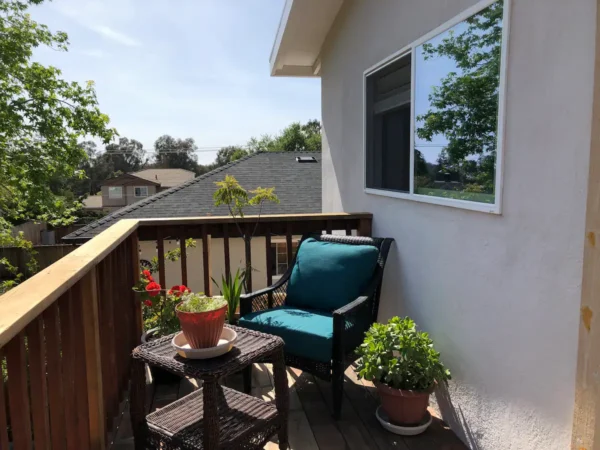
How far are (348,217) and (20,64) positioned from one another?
7368mm

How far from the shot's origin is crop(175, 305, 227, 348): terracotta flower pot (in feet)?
5.69

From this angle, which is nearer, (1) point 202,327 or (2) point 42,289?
(2) point 42,289

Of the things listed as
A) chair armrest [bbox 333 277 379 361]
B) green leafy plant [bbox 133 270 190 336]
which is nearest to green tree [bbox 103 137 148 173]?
green leafy plant [bbox 133 270 190 336]

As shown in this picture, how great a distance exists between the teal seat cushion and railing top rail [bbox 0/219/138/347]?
0.97 m

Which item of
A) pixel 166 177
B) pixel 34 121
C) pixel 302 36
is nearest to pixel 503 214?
pixel 302 36

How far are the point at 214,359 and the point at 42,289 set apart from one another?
0.71 metres

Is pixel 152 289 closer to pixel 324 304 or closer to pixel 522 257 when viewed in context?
pixel 324 304

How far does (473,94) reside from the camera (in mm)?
2131

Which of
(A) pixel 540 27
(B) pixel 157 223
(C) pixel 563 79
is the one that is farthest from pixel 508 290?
(B) pixel 157 223

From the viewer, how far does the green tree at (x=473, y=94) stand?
6.49 ft

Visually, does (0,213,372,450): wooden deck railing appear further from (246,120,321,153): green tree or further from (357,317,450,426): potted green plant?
(246,120,321,153): green tree

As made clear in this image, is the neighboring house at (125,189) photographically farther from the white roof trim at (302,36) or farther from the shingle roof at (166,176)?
the white roof trim at (302,36)

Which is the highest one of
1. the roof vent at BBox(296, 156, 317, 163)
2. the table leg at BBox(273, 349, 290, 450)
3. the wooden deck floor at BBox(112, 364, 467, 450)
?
the roof vent at BBox(296, 156, 317, 163)

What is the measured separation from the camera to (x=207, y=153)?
4425 cm
